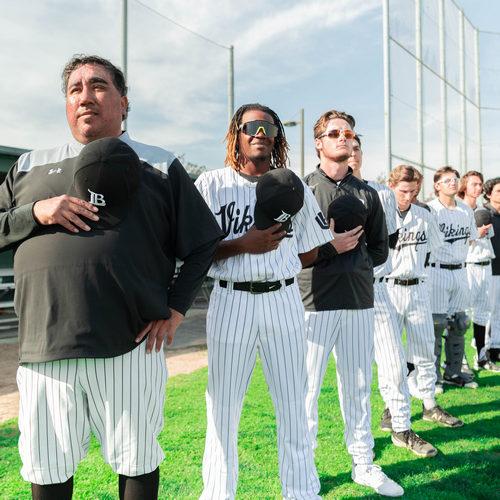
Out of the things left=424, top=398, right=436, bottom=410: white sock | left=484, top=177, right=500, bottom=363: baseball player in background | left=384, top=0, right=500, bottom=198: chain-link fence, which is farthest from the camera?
left=384, top=0, right=500, bottom=198: chain-link fence

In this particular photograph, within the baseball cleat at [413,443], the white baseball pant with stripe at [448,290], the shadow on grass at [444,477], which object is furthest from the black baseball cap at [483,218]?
the baseball cleat at [413,443]

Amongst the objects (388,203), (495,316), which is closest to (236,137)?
(388,203)

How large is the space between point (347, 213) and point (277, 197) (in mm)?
696

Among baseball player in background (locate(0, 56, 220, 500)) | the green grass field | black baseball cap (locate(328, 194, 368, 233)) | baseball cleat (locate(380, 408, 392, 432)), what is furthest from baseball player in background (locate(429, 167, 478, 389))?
baseball player in background (locate(0, 56, 220, 500))

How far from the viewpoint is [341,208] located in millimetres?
2666

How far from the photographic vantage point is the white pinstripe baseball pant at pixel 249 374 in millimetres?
2201

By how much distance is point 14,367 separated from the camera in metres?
5.98

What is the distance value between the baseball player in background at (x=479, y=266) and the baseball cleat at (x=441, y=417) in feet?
7.22

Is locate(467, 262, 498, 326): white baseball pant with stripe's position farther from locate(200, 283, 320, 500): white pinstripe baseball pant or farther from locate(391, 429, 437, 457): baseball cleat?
locate(200, 283, 320, 500): white pinstripe baseball pant

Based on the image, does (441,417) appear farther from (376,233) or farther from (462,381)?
(376,233)

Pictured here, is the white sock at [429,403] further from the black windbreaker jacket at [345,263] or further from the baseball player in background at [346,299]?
the black windbreaker jacket at [345,263]

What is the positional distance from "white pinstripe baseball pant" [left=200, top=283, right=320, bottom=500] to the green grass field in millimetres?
→ 539

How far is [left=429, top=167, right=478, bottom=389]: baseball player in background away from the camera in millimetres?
4652

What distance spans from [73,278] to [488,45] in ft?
53.5
